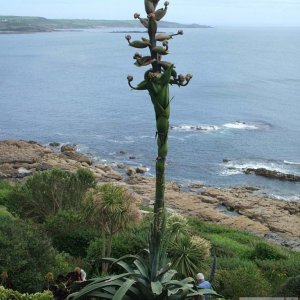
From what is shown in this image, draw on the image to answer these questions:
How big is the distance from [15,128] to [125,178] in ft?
86.1

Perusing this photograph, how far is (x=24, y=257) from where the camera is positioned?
44.8 feet

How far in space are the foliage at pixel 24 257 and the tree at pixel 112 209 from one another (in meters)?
2.23

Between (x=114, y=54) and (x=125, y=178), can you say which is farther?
(x=114, y=54)

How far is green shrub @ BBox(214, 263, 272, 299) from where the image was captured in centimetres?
1569

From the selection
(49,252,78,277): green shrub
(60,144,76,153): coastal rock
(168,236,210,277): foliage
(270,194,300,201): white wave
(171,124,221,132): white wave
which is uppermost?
(168,236,210,277): foliage

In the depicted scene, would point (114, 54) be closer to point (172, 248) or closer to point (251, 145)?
point (251, 145)

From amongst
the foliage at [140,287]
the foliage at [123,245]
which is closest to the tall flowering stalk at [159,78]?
the foliage at [140,287]

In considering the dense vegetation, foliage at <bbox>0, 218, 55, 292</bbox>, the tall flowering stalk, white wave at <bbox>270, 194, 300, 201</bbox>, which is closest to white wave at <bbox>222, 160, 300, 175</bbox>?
white wave at <bbox>270, 194, 300, 201</bbox>

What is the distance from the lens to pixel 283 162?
187ft

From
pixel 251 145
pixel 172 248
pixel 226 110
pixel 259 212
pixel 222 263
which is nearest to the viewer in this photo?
pixel 172 248

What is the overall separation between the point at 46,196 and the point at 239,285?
1317 cm

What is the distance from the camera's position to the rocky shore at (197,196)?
3950 centimetres

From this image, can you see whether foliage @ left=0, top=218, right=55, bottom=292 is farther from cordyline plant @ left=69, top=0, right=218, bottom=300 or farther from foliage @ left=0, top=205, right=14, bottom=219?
foliage @ left=0, top=205, right=14, bottom=219

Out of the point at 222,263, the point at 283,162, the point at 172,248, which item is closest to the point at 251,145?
the point at 283,162
